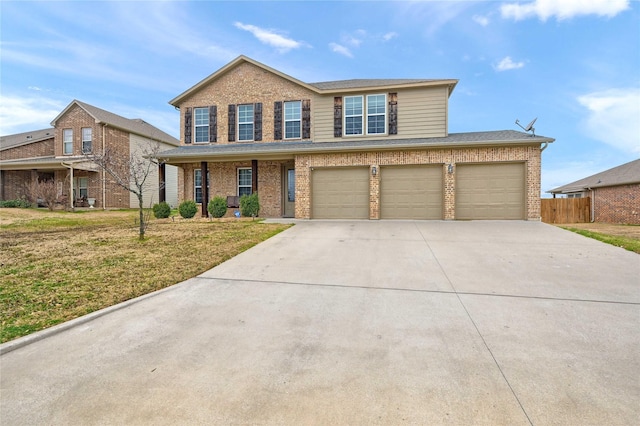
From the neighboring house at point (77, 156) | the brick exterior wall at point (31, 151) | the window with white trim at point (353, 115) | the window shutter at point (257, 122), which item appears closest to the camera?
the window with white trim at point (353, 115)

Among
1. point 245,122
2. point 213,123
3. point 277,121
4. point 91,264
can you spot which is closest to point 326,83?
point 277,121

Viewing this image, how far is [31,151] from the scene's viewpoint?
23219 millimetres

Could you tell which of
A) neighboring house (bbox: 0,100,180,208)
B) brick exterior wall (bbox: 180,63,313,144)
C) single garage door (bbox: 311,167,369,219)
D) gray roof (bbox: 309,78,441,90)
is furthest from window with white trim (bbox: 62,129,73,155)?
single garage door (bbox: 311,167,369,219)

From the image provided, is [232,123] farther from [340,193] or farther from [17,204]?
[17,204]

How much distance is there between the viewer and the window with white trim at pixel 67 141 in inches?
851

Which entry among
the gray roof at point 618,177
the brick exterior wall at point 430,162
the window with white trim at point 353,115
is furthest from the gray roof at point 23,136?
the gray roof at point 618,177

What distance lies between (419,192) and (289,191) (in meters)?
6.43

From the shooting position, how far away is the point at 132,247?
804 centimetres

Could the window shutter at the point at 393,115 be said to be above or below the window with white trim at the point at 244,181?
above

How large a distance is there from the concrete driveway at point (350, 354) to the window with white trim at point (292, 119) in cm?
1104

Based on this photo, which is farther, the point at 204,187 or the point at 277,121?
the point at 277,121

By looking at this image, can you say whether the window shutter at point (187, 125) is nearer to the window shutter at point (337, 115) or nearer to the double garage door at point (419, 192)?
the double garage door at point (419, 192)

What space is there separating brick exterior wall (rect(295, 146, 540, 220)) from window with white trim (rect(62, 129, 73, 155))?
750 inches

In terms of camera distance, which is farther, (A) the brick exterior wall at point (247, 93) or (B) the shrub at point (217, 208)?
(A) the brick exterior wall at point (247, 93)
